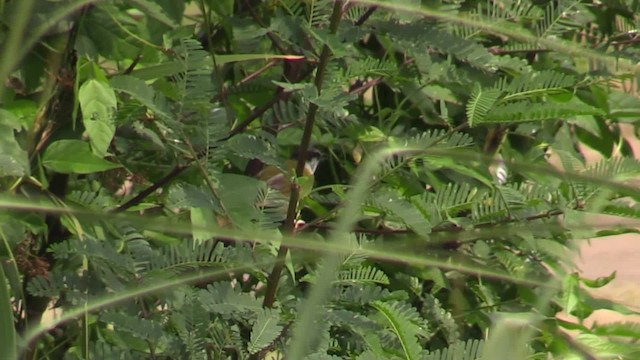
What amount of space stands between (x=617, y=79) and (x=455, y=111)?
26cm

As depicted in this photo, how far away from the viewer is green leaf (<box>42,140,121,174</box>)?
1366 mm

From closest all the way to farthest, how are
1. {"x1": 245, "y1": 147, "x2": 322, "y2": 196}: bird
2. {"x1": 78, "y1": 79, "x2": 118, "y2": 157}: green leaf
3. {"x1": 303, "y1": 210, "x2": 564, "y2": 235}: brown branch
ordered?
{"x1": 78, "y1": 79, "x2": 118, "y2": 157}: green leaf, {"x1": 303, "y1": 210, "x2": 564, "y2": 235}: brown branch, {"x1": 245, "y1": 147, "x2": 322, "y2": 196}: bird

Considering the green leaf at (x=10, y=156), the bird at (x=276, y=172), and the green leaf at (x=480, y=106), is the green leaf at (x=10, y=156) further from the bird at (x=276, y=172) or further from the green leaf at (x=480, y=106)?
the green leaf at (x=480, y=106)

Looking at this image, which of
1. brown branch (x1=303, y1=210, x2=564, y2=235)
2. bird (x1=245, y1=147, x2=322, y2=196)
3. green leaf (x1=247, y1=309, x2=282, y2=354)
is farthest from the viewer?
bird (x1=245, y1=147, x2=322, y2=196)

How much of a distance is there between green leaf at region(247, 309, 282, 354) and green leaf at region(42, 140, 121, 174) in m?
0.33

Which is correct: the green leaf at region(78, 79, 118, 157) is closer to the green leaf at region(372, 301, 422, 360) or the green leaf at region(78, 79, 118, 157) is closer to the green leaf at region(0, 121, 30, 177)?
the green leaf at region(0, 121, 30, 177)

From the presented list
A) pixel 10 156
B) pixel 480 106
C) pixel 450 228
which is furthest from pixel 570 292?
pixel 10 156

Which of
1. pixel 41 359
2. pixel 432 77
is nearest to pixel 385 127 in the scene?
pixel 432 77

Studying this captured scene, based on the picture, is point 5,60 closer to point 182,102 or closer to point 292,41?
point 182,102

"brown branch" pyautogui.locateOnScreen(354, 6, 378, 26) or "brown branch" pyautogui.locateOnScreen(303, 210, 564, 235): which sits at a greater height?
"brown branch" pyautogui.locateOnScreen(354, 6, 378, 26)

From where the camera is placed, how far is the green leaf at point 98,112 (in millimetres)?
1317

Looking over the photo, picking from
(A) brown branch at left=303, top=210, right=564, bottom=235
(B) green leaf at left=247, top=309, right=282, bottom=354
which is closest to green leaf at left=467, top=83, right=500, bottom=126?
(A) brown branch at left=303, top=210, right=564, bottom=235

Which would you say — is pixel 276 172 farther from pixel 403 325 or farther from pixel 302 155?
pixel 403 325

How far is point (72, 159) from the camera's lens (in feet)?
4.54
